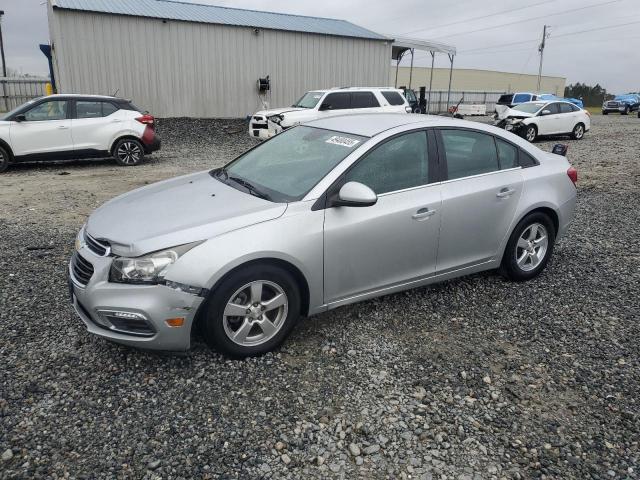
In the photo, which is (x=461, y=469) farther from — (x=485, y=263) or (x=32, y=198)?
(x=32, y=198)

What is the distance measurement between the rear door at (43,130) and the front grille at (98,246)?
28.8 ft

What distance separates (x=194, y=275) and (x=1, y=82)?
2752 cm

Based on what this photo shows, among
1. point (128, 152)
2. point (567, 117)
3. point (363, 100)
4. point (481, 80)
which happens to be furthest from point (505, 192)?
point (481, 80)

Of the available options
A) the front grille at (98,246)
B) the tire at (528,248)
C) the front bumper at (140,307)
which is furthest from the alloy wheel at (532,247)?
the front grille at (98,246)

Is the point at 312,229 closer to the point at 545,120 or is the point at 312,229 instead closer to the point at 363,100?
the point at 363,100

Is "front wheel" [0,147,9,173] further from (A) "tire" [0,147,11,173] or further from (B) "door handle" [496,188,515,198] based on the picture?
(B) "door handle" [496,188,515,198]

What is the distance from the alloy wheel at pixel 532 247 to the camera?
4.86 m

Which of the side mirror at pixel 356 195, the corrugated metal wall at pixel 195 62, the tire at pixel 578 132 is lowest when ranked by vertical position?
the tire at pixel 578 132

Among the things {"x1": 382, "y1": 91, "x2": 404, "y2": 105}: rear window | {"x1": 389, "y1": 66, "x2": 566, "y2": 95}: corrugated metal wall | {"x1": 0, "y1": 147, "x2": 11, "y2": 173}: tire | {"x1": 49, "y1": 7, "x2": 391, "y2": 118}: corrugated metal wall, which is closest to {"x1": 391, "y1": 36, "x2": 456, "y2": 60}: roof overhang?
{"x1": 49, "y1": 7, "x2": 391, "y2": 118}: corrugated metal wall

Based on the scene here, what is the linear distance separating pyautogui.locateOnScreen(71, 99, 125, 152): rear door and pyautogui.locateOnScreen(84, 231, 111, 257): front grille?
→ 346 inches

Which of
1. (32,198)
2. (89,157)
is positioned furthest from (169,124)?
(32,198)

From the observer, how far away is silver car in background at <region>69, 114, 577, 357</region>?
3.20m

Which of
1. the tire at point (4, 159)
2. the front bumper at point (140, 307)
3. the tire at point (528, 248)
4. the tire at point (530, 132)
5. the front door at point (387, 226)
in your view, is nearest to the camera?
the front bumper at point (140, 307)

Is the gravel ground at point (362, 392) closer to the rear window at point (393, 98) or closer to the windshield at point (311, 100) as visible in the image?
the windshield at point (311, 100)
